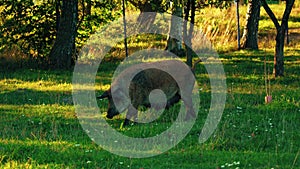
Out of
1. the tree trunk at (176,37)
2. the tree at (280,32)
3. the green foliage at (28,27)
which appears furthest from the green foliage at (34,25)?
the tree at (280,32)

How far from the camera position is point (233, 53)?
72.8ft

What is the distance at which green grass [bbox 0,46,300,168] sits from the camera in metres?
8.38

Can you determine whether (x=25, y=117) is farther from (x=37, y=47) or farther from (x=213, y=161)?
(x=37, y=47)

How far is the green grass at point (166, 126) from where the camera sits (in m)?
8.38

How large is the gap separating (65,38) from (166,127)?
998 centimetres

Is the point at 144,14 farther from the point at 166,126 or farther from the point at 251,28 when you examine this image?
the point at 166,126

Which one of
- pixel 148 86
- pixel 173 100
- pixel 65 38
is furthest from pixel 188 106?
pixel 65 38

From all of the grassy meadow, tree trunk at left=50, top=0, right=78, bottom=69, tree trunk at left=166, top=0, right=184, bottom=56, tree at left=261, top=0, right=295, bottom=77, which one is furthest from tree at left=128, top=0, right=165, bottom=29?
tree at left=261, top=0, right=295, bottom=77

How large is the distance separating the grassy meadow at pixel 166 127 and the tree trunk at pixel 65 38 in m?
1.92

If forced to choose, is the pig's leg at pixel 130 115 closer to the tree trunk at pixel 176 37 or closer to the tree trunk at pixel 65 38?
the tree trunk at pixel 65 38

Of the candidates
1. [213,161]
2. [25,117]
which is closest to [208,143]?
[213,161]

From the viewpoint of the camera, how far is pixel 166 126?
34.8 feet

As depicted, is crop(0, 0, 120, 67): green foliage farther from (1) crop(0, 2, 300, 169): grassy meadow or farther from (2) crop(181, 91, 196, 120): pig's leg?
(2) crop(181, 91, 196, 120): pig's leg

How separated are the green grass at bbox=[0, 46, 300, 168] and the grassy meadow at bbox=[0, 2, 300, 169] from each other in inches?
0.6
